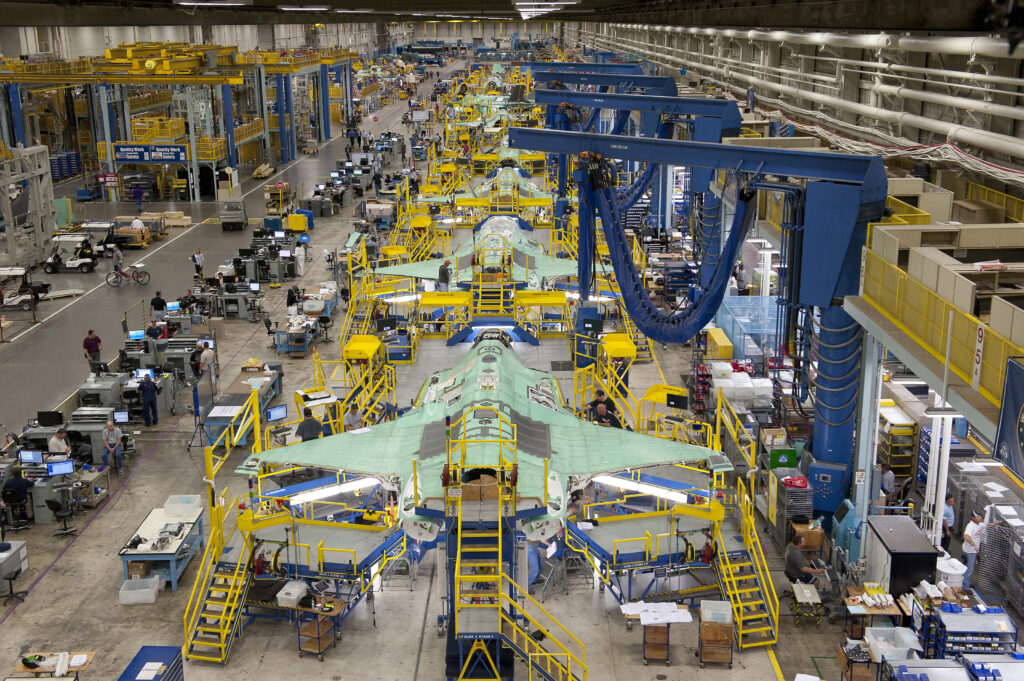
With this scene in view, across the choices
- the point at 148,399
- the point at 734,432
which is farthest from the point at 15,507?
the point at 734,432

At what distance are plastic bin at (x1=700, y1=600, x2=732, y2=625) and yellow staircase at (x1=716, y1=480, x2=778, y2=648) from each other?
0.36m

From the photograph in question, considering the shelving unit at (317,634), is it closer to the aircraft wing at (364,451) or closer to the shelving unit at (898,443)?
the aircraft wing at (364,451)

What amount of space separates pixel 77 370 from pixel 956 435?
25.9 meters

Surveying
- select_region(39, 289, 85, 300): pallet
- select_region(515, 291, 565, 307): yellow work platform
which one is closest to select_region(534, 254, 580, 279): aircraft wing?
select_region(515, 291, 565, 307): yellow work platform

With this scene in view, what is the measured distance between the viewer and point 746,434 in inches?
884

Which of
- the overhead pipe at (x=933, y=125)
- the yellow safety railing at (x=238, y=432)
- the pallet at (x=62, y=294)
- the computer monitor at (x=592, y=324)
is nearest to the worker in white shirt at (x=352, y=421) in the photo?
the yellow safety railing at (x=238, y=432)

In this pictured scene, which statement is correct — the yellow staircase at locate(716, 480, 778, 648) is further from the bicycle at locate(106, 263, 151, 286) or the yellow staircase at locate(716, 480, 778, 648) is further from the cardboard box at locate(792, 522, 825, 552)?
the bicycle at locate(106, 263, 151, 286)

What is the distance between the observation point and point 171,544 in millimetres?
19891

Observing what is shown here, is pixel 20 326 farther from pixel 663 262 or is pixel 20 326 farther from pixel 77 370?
pixel 663 262

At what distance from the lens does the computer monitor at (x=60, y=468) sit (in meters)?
22.2

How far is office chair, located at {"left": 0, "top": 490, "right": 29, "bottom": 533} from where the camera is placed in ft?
72.7

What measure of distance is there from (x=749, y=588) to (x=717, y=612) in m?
1.39

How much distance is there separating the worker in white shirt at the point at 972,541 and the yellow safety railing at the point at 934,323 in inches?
204

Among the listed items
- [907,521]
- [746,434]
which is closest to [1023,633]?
[907,521]
